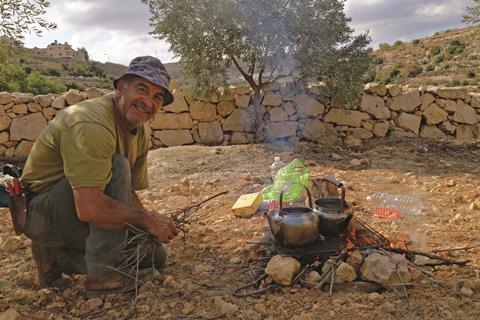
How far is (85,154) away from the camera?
7.08 feet

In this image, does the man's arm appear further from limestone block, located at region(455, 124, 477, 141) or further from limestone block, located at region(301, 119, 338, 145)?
limestone block, located at region(455, 124, 477, 141)

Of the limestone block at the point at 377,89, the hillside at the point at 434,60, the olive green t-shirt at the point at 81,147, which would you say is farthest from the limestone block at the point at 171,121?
the hillside at the point at 434,60

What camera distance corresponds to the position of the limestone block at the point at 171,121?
887cm

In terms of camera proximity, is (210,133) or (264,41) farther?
(210,133)

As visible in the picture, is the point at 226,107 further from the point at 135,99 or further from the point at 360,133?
the point at 135,99

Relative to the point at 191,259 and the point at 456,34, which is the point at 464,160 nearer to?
the point at 191,259

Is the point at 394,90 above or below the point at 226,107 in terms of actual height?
above

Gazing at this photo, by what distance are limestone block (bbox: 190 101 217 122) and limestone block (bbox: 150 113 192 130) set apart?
0.49 ft

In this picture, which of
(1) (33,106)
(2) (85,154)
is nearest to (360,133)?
(1) (33,106)

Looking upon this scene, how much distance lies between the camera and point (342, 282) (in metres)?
2.45

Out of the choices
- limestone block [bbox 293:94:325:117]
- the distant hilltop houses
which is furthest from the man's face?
the distant hilltop houses

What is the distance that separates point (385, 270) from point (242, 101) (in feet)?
22.1

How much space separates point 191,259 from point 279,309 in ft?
3.13

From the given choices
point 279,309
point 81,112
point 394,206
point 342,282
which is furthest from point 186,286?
point 394,206
